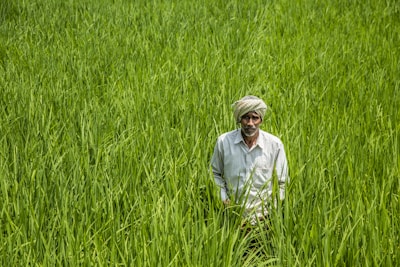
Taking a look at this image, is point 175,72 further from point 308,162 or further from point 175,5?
point 175,5

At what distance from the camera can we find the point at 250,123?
2.33m

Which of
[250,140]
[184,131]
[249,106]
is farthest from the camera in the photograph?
[184,131]

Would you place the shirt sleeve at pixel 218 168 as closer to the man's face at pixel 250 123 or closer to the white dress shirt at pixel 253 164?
the white dress shirt at pixel 253 164

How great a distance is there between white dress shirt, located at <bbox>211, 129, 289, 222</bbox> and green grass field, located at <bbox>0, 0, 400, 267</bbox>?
85 millimetres

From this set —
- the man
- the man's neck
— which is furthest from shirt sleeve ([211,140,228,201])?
the man's neck

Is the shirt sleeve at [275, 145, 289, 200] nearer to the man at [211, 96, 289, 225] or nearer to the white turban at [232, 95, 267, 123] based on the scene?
the man at [211, 96, 289, 225]

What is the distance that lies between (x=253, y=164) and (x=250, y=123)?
174mm

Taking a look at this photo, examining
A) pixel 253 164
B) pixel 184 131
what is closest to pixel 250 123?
pixel 253 164

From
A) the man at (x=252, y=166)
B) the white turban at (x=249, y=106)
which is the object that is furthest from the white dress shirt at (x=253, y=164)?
the white turban at (x=249, y=106)

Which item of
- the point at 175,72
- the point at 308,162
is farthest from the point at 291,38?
the point at 308,162

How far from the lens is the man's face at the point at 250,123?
2336mm

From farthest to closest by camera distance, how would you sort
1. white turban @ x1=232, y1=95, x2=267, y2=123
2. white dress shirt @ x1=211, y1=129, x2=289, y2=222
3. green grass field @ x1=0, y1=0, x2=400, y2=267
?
white dress shirt @ x1=211, y1=129, x2=289, y2=222 < white turban @ x1=232, y1=95, x2=267, y2=123 < green grass field @ x1=0, y1=0, x2=400, y2=267

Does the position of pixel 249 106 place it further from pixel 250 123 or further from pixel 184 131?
pixel 184 131

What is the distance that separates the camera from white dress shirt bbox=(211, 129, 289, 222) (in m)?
2.42
